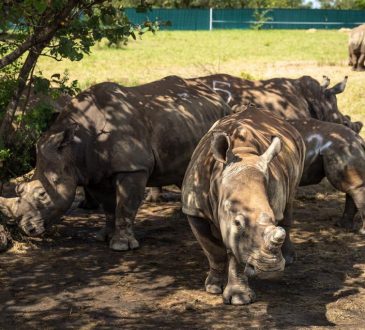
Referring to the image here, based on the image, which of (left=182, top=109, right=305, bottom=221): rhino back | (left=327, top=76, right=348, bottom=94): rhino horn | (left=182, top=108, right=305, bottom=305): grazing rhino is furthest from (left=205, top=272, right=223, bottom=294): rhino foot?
(left=327, top=76, right=348, bottom=94): rhino horn

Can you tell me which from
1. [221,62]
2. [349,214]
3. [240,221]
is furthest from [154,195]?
→ [221,62]

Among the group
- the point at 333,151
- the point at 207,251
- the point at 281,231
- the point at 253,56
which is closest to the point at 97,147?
the point at 207,251

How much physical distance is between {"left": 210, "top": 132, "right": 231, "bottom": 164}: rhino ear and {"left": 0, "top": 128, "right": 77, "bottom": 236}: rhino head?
2.38 metres

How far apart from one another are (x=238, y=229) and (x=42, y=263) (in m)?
2.97

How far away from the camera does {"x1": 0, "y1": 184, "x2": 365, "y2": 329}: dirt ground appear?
6602 millimetres

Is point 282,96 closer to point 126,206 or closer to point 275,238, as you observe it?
point 126,206

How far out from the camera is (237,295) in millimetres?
6836

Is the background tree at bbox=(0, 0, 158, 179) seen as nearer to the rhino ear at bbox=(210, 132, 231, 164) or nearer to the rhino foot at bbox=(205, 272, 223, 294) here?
the rhino ear at bbox=(210, 132, 231, 164)

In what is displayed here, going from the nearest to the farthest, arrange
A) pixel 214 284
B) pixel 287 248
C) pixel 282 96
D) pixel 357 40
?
pixel 214 284
pixel 287 248
pixel 282 96
pixel 357 40

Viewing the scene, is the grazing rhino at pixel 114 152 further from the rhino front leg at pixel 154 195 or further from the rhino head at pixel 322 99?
the rhino head at pixel 322 99

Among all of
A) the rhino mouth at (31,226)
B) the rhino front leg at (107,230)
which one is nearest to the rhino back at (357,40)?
the rhino front leg at (107,230)

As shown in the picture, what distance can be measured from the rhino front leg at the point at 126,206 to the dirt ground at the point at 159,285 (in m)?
0.13

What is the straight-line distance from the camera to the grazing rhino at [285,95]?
11.1 m

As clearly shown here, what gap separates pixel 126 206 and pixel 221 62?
716 inches
